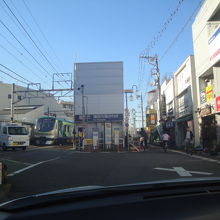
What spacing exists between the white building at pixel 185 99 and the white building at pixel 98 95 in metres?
6.45

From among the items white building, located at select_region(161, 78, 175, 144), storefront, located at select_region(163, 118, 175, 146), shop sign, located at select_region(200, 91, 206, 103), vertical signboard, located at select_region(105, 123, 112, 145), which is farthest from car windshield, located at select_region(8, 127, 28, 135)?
storefront, located at select_region(163, 118, 175, 146)

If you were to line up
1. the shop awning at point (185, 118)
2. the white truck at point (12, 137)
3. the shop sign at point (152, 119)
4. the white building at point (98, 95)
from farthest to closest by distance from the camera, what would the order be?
the shop sign at point (152, 119)
the white building at point (98, 95)
the shop awning at point (185, 118)
the white truck at point (12, 137)

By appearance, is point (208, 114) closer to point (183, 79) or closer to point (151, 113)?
point (183, 79)

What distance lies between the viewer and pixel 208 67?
1648cm

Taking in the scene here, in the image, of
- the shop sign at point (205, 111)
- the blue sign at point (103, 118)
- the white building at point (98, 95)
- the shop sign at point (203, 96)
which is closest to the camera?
Answer: the shop sign at point (205, 111)

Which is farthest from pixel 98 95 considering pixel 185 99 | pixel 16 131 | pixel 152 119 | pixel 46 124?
pixel 152 119

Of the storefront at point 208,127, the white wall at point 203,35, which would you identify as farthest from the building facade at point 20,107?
the storefront at point 208,127

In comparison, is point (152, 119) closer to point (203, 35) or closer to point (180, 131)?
point (180, 131)

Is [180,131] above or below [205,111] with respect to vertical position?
below

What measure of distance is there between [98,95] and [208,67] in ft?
Answer: 43.5

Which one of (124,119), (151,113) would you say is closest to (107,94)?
(124,119)

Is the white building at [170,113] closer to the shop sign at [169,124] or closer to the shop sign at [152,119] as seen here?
the shop sign at [169,124]

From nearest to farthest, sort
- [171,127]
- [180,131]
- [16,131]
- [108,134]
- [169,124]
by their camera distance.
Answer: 1. [16,131]
2. [108,134]
3. [180,131]
4. [169,124]
5. [171,127]

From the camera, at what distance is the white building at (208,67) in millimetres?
14922
